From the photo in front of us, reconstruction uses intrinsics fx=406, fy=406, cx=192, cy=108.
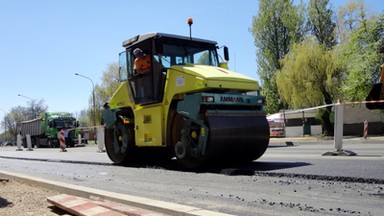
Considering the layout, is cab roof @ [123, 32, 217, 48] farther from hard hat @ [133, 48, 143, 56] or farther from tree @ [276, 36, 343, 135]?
tree @ [276, 36, 343, 135]

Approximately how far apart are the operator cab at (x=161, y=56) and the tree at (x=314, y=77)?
22.5 m

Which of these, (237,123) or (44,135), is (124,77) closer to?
(237,123)

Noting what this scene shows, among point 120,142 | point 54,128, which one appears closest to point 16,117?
point 54,128

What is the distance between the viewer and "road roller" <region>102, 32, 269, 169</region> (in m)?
8.12

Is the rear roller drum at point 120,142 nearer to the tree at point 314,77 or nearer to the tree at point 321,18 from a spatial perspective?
the tree at point 314,77

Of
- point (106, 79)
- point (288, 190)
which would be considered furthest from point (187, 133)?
point (106, 79)

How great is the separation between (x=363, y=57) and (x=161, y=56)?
2086 cm

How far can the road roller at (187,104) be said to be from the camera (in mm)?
8125

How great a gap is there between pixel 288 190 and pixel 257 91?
12.2 ft

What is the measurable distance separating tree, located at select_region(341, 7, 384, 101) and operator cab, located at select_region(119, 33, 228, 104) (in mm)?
18922

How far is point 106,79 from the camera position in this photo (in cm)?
5769

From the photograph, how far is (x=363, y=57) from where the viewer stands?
86.8 ft

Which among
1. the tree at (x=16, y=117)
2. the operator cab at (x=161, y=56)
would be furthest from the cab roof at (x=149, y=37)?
the tree at (x=16, y=117)

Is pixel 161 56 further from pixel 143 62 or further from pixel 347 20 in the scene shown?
pixel 347 20
